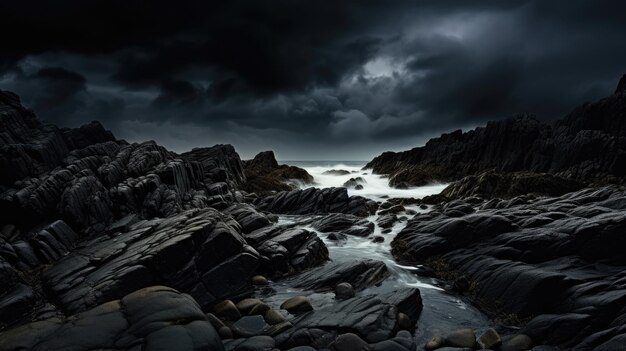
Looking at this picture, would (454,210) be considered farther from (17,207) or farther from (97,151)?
(97,151)

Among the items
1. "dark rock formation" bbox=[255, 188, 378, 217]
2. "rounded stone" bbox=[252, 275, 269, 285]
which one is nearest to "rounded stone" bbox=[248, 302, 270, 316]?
"rounded stone" bbox=[252, 275, 269, 285]

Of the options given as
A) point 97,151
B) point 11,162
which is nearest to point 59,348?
point 11,162

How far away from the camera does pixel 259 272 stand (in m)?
20.5

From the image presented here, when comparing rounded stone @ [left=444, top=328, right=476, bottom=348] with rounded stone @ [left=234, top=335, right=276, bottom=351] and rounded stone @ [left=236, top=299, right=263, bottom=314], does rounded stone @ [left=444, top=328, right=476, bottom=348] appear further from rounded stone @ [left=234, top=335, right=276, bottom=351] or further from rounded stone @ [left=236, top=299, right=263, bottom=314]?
rounded stone @ [left=236, top=299, right=263, bottom=314]

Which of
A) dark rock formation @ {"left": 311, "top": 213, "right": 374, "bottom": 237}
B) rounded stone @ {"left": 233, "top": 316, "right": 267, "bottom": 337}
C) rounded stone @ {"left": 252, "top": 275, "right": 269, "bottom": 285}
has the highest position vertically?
dark rock formation @ {"left": 311, "top": 213, "right": 374, "bottom": 237}

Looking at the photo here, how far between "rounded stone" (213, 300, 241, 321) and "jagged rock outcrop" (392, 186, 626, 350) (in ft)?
39.3

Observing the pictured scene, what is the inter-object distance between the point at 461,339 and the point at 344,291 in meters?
6.17

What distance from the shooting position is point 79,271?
16891 millimetres

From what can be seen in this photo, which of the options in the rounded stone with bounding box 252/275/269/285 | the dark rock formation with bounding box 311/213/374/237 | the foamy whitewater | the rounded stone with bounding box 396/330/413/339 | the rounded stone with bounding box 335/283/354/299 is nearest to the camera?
the rounded stone with bounding box 396/330/413/339

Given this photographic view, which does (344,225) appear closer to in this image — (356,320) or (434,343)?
(356,320)

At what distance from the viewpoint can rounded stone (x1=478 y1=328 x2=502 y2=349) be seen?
1172 centimetres

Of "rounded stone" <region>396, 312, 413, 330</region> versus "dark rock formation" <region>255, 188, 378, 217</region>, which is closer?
"rounded stone" <region>396, 312, 413, 330</region>

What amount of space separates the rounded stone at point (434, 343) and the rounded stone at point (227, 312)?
8136 mm

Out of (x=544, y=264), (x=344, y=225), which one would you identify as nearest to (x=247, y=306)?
(x=544, y=264)
